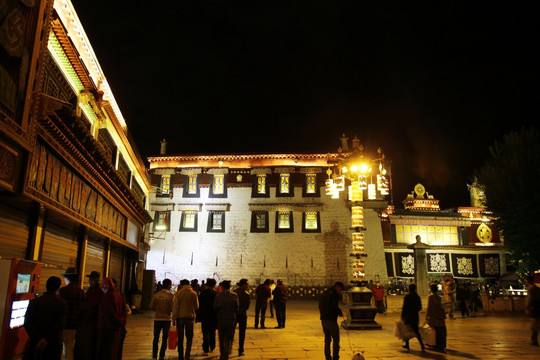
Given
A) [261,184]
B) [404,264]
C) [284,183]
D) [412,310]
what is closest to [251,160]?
[261,184]

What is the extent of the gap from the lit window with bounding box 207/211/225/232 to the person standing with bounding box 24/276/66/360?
2714cm

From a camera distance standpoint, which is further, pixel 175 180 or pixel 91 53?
pixel 175 180

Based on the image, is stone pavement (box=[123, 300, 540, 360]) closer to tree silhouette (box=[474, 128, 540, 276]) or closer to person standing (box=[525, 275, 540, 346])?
person standing (box=[525, 275, 540, 346])

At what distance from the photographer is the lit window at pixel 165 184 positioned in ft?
111

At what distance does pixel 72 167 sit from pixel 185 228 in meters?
23.3

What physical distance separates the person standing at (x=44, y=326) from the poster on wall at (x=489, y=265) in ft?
121

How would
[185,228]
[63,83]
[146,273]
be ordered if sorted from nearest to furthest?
[63,83] → [146,273] → [185,228]

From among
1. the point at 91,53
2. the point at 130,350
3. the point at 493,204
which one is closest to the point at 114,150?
the point at 91,53

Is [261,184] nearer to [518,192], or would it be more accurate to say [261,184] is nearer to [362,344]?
[518,192]

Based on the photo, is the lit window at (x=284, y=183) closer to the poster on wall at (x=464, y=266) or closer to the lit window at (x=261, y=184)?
the lit window at (x=261, y=184)

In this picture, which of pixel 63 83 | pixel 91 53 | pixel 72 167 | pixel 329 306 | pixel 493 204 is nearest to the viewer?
pixel 329 306

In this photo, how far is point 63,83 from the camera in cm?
1095

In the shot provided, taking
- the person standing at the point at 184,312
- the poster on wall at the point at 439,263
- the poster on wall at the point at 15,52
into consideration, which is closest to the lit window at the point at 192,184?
the poster on wall at the point at 439,263

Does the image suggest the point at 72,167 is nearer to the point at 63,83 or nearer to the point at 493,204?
the point at 63,83
